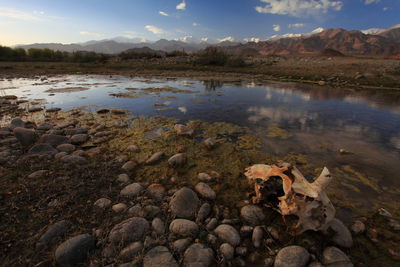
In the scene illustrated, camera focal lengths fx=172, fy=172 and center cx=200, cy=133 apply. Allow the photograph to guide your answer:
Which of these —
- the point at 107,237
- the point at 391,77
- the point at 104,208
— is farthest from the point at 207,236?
the point at 391,77

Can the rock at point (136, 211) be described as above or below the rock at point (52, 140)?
below

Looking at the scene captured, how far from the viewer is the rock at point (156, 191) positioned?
3202mm

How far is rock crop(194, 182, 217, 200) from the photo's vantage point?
3.22 m

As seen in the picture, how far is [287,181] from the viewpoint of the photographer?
8.49 ft

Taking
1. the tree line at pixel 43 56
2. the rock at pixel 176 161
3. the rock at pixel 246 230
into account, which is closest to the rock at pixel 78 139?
the rock at pixel 176 161

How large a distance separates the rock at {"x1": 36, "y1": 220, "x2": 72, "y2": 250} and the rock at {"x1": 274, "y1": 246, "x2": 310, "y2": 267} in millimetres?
2816

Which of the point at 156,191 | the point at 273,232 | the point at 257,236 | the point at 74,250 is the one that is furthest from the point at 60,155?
the point at 273,232

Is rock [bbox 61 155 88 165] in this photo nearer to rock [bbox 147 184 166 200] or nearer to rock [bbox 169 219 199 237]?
rock [bbox 147 184 166 200]

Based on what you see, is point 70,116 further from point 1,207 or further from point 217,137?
point 217,137

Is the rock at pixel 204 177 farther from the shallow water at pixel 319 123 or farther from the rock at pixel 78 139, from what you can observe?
the rock at pixel 78 139

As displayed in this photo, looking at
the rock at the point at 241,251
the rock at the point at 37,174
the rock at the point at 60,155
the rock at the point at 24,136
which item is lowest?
the rock at the point at 241,251

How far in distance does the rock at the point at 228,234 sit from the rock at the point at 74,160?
3.45 m

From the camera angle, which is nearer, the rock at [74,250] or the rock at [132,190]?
the rock at [74,250]

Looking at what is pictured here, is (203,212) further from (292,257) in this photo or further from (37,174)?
(37,174)
